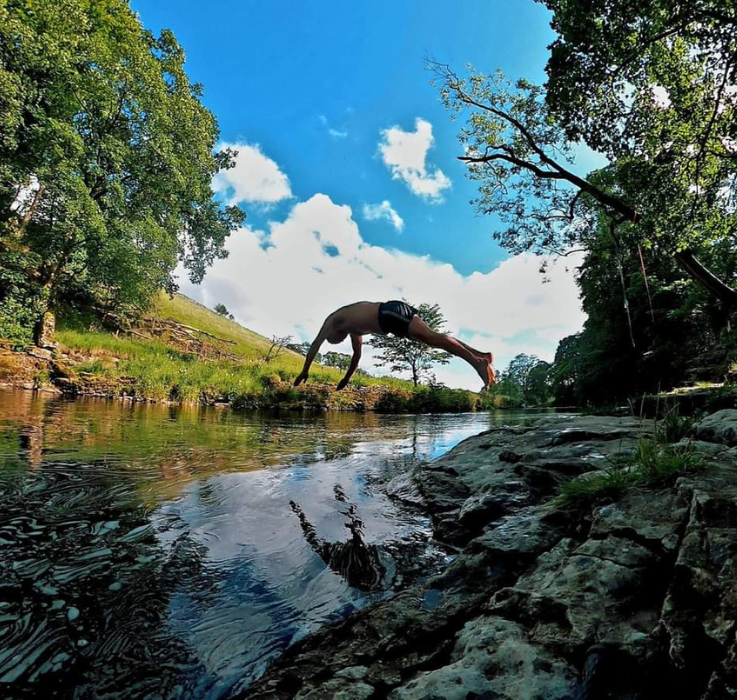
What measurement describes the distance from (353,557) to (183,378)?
21803 mm

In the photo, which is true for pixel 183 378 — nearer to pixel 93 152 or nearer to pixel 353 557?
pixel 93 152

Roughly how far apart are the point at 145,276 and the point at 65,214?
555 centimetres

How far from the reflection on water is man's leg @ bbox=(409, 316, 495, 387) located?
2.26 meters

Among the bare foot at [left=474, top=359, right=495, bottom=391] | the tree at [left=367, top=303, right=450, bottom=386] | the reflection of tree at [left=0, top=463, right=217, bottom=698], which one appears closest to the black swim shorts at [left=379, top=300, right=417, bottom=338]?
the bare foot at [left=474, top=359, right=495, bottom=391]

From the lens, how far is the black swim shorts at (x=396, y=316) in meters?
6.12

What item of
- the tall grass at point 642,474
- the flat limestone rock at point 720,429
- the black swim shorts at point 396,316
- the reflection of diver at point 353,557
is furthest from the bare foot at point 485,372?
the reflection of diver at point 353,557

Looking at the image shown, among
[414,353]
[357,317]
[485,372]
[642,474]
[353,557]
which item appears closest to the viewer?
[642,474]

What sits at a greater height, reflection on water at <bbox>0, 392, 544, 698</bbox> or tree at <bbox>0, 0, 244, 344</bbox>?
tree at <bbox>0, 0, 244, 344</bbox>

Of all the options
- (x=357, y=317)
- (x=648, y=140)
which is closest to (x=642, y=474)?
(x=357, y=317)

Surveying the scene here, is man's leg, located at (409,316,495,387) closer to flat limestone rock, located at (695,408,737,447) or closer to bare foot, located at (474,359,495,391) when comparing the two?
bare foot, located at (474,359,495,391)

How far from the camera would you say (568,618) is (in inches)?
62.3

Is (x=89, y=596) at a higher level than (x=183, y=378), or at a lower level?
lower

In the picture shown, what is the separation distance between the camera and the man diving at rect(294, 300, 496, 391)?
6.08 meters

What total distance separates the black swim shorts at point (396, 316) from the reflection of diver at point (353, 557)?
3.32 metres
